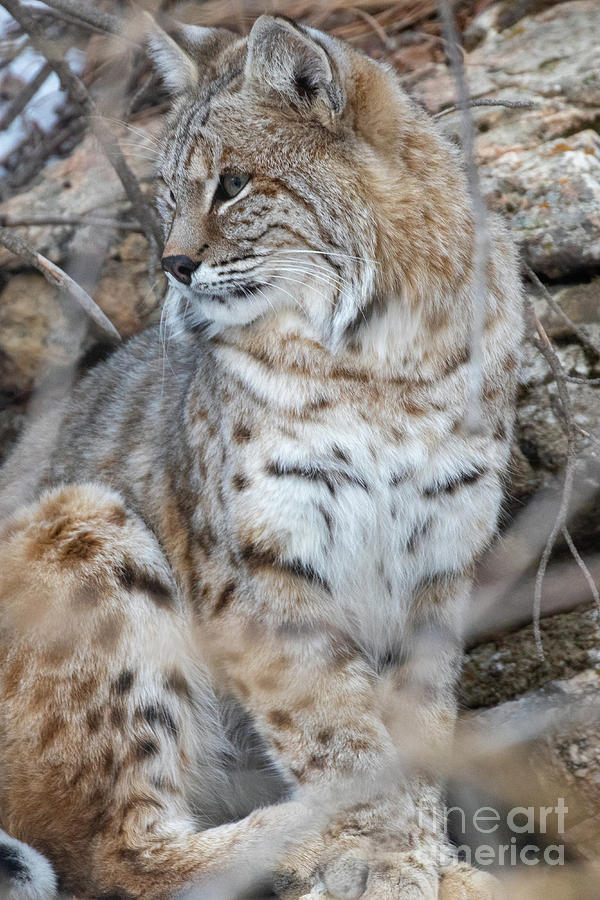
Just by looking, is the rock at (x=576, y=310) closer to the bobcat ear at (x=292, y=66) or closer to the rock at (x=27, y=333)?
the bobcat ear at (x=292, y=66)

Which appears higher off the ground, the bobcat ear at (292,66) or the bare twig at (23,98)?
the bare twig at (23,98)

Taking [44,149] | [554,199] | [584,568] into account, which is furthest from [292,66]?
[44,149]

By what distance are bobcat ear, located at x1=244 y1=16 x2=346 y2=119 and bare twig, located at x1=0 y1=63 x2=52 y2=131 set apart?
2045 mm

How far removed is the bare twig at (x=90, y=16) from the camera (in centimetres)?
287

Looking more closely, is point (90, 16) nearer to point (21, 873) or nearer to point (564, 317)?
point (564, 317)

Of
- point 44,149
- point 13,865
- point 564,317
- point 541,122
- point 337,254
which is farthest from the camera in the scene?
point 44,149

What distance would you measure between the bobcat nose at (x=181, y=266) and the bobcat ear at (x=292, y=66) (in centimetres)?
49

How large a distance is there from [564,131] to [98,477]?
7.61 ft

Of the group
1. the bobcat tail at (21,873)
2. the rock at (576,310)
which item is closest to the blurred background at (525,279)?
the rock at (576,310)

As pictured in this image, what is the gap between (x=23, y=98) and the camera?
171 inches

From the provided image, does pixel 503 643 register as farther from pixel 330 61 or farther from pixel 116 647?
pixel 330 61

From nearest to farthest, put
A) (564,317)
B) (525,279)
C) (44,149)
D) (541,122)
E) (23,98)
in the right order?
(564,317), (525,279), (541,122), (23,98), (44,149)

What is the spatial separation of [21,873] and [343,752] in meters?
0.84

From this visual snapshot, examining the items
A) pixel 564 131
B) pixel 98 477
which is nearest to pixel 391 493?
pixel 98 477
